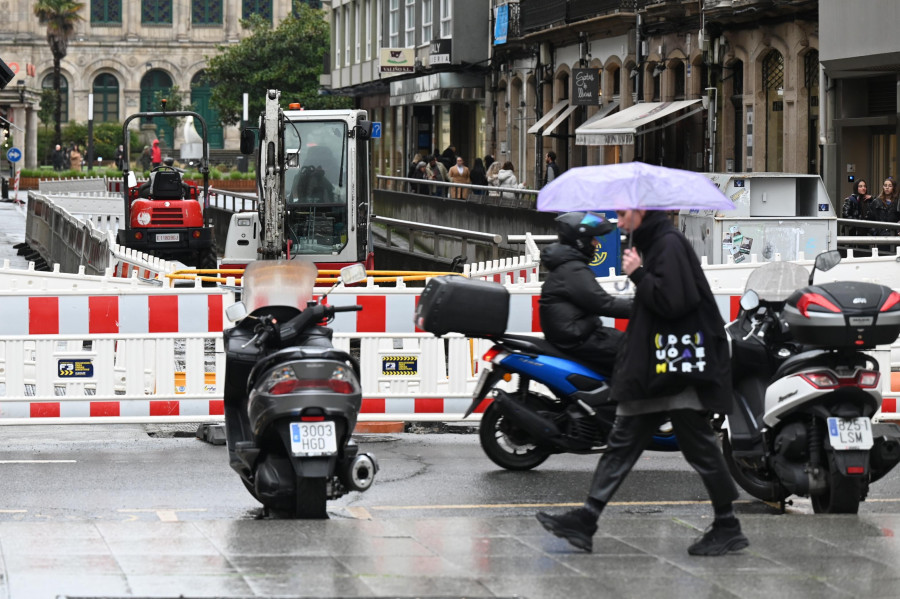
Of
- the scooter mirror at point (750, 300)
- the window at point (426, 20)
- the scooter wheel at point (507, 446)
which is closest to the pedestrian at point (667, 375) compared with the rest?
the scooter mirror at point (750, 300)

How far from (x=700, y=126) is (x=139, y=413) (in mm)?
26703

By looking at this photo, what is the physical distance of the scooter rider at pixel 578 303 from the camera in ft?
34.2

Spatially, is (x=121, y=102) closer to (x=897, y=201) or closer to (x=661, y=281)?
(x=897, y=201)

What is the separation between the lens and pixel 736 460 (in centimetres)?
956

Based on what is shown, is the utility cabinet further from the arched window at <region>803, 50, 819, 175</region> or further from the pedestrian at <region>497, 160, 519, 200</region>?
the pedestrian at <region>497, 160, 519, 200</region>

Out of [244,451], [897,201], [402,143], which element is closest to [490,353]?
[244,451]

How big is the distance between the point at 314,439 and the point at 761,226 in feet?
44.4

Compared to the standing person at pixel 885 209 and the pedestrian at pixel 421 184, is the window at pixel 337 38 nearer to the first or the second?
the pedestrian at pixel 421 184

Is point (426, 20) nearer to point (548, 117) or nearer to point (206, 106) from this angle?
point (548, 117)

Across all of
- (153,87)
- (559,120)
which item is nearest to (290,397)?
(559,120)

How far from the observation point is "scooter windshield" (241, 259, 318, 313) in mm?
8680

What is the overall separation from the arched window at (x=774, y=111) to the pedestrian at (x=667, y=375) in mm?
27440

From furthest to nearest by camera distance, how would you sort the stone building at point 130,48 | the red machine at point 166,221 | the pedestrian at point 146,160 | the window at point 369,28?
1. the stone building at point 130,48
2. the pedestrian at point 146,160
3. the window at point 369,28
4. the red machine at point 166,221

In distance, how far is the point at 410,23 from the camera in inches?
2452
